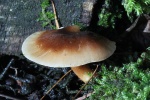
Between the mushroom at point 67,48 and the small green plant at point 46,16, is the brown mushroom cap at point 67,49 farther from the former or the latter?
the small green plant at point 46,16

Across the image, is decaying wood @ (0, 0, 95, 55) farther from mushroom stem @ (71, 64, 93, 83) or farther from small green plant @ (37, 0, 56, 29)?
mushroom stem @ (71, 64, 93, 83)

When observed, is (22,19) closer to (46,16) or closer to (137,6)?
(46,16)

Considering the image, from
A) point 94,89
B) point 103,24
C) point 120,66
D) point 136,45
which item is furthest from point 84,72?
point 136,45

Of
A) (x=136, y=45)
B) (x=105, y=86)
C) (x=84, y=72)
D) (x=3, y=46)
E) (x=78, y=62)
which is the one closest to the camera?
(x=78, y=62)

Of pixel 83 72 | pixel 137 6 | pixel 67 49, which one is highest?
pixel 137 6

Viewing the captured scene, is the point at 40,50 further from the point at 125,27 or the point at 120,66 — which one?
the point at 125,27

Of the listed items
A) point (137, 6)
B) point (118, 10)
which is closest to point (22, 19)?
point (118, 10)

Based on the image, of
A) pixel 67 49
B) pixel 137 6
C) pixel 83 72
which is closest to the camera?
pixel 67 49
